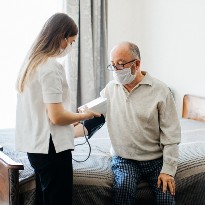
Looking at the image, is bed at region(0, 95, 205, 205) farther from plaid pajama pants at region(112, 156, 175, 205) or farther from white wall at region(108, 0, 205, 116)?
white wall at region(108, 0, 205, 116)

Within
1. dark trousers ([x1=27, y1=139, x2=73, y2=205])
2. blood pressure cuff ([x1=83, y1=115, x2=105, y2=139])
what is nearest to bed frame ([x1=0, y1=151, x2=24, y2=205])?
dark trousers ([x1=27, y1=139, x2=73, y2=205])

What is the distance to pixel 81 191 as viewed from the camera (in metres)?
1.74

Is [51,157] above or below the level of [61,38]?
below

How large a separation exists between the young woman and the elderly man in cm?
33

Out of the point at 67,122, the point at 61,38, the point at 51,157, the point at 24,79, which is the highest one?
the point at 61,38

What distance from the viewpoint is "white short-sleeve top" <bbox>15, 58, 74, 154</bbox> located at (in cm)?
141

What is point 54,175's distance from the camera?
4.84 feet

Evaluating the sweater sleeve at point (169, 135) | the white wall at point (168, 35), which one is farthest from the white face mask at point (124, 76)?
the white wall at point (168, 35)

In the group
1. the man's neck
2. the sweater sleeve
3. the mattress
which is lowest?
the mattress

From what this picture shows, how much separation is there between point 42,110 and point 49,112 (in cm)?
5

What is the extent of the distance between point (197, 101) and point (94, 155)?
1.37 m

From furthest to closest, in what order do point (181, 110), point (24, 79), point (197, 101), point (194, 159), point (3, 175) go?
point (181, 110) → point (197, 101) → point (194, 159) → point (3, 175) → point (24, 79)

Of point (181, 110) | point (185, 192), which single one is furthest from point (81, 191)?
point (181, 110)

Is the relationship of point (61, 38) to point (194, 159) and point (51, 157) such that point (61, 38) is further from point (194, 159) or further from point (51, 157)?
point (194, 159)
